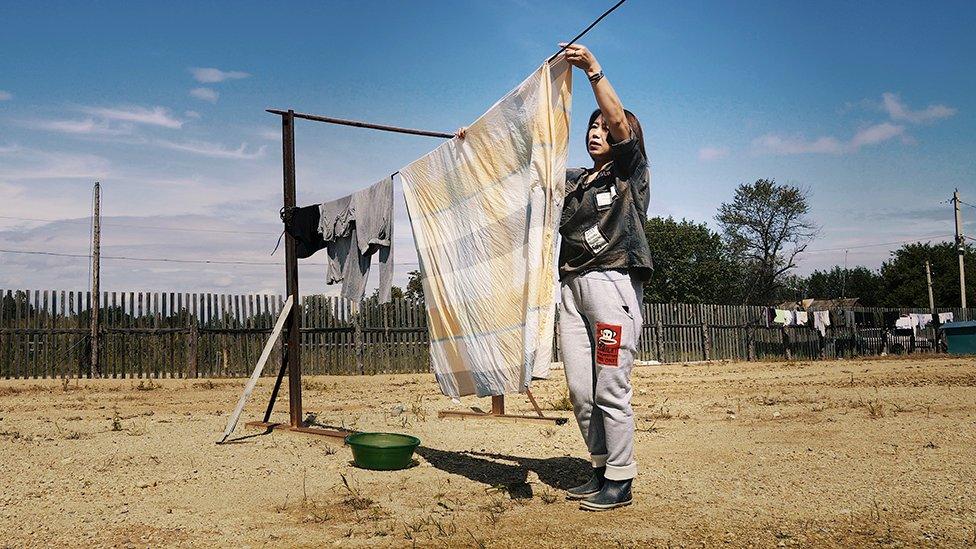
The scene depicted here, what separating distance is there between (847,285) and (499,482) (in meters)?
77.3

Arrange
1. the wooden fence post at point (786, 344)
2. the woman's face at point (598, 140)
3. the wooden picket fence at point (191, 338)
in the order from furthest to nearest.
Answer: the wooden fence post at point (786, 344) → the wooden picket fence at point (191, 338) → the woman's face at point (598, 140)

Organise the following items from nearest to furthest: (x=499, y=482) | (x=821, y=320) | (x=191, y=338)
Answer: (x=499, y=482), (x=191, y=338), (x=821, y=320)

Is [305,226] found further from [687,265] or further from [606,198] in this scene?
[687,265]

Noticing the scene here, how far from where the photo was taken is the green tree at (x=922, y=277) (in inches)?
2292

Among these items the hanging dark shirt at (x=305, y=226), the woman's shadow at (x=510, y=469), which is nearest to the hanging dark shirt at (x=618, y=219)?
the woman's shadow at (x=510, y=469)

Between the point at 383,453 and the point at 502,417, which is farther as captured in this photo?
the point at 502,417

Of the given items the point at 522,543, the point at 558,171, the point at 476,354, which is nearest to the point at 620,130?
the point at 558,171

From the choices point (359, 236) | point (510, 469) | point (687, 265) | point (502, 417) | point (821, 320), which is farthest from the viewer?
point (687, 265)

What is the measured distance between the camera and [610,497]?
3.88 m

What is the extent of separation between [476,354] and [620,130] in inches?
70.7

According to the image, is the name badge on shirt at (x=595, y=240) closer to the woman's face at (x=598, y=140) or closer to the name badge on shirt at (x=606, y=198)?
the name badge on shirt at (x=606, y=198)

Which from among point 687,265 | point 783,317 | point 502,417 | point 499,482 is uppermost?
point 687,265

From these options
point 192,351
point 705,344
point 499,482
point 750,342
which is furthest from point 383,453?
point 750,342

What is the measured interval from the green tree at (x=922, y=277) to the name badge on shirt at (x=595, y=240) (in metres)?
62.7
